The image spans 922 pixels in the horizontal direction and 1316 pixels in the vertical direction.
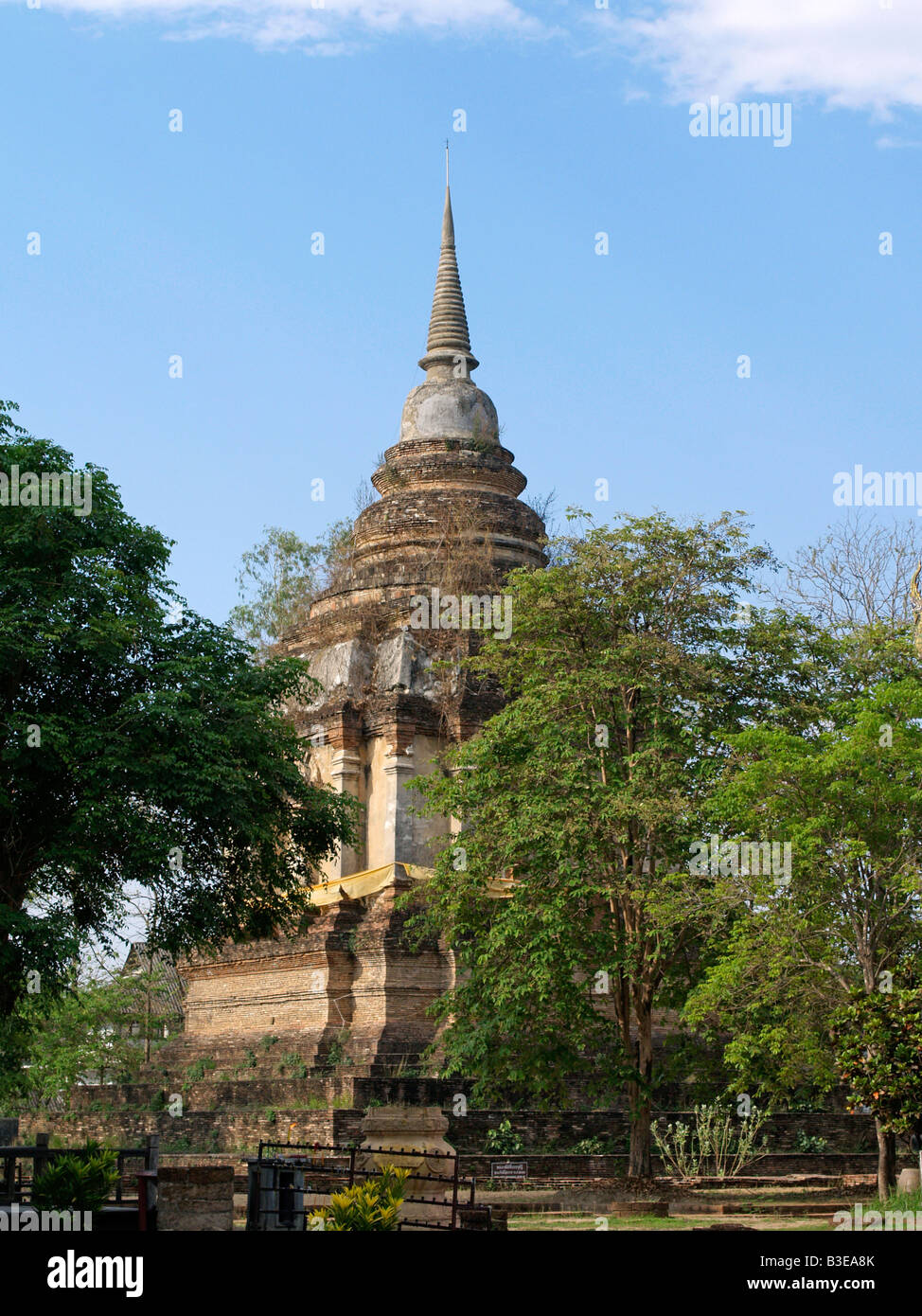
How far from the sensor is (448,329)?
39.9m

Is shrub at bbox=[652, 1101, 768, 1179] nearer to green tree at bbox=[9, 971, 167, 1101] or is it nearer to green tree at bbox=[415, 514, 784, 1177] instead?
green tree at bbox=[415, 514, 784, 1177]

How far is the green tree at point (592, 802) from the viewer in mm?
22672

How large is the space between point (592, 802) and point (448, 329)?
20.0 m

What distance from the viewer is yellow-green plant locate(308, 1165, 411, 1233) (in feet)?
38.8

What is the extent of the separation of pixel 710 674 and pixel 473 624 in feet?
18.8

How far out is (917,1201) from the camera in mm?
16891

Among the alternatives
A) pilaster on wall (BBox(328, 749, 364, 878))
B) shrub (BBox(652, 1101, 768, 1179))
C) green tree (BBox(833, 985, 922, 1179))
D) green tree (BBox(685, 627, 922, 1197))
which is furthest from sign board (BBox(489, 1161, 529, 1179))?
pilaster on wall (BBox(328, 749, 364, 878))

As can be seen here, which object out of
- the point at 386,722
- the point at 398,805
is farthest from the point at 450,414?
the point at 398,805

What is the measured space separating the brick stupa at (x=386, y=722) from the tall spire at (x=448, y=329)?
0.99 m

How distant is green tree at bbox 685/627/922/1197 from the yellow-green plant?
27.8ft

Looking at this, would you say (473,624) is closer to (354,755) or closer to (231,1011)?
(354,755)

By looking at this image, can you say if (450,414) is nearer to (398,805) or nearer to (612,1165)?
(398,805)
